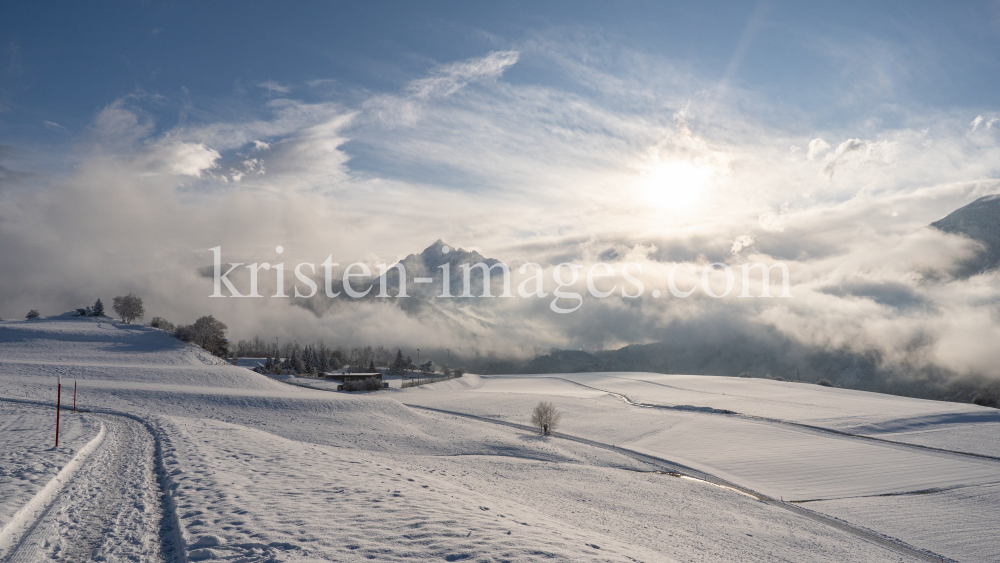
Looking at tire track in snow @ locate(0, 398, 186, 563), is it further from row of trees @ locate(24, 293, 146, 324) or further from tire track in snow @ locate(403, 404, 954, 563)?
row of trees @ locate(24, 293, 146, 324)

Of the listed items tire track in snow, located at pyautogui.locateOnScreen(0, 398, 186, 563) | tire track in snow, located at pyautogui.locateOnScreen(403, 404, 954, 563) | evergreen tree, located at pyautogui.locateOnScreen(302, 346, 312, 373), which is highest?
tire track in snow, located at pyautogui.locateOnScreen(0, 398, 186, 563)

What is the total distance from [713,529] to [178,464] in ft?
70.3

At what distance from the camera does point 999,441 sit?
120ft

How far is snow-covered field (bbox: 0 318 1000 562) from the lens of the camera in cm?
1095

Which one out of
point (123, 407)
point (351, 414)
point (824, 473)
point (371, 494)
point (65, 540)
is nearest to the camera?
point (65, 540)

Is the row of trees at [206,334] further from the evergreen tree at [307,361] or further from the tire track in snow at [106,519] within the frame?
the tire track in snow at [106,519]

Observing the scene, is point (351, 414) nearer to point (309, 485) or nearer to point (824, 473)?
point (309, 485)

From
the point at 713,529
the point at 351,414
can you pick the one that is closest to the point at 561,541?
the point at 713,529

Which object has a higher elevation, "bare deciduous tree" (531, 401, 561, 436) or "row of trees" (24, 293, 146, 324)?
"row of trees" (24, 293, 146, 324)

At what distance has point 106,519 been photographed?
11586 millimetres

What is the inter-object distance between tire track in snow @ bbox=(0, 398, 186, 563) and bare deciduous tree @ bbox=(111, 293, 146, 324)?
104823 mm

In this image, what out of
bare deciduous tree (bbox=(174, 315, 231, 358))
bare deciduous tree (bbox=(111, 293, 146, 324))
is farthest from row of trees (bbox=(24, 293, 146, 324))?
bare deciduous tree (bbox=(174, 315, 231, 358))

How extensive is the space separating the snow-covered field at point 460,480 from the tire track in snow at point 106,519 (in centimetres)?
6

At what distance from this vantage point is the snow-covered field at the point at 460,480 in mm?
10945
